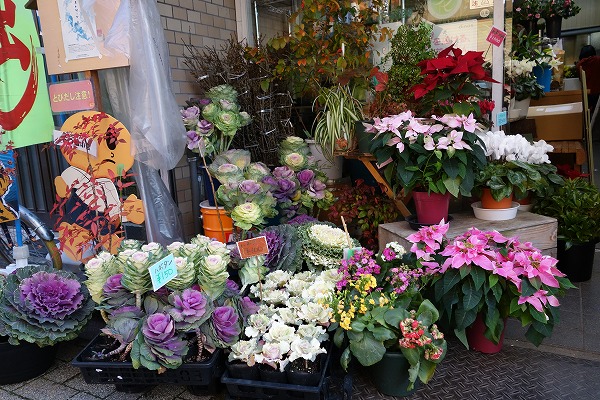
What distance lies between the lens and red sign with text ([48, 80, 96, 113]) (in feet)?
8.96

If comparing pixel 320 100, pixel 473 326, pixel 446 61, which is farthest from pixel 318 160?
pixel 473 326

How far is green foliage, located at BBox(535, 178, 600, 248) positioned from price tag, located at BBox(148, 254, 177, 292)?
8.74ft

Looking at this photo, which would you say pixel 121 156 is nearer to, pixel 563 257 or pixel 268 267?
pixel 268 267

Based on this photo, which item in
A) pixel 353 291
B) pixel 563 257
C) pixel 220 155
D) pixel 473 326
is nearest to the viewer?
pixel 353 291

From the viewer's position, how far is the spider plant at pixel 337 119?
3424 mm

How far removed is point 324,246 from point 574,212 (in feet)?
6.13

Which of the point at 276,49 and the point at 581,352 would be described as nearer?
the point at 581,352

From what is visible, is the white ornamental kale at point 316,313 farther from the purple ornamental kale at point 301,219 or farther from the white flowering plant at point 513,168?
the white flowering plant at point 513,168

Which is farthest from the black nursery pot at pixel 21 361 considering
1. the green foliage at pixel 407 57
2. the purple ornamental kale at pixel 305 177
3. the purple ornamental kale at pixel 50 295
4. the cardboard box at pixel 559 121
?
the cardboard box at pixel 559 121

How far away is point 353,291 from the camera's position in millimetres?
2150

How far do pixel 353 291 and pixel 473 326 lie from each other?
0.78 meters

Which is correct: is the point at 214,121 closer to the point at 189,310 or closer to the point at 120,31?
the point at 120,31

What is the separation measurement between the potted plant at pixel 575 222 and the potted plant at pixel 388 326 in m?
1.58

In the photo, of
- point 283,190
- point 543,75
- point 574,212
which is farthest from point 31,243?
point 543,75
